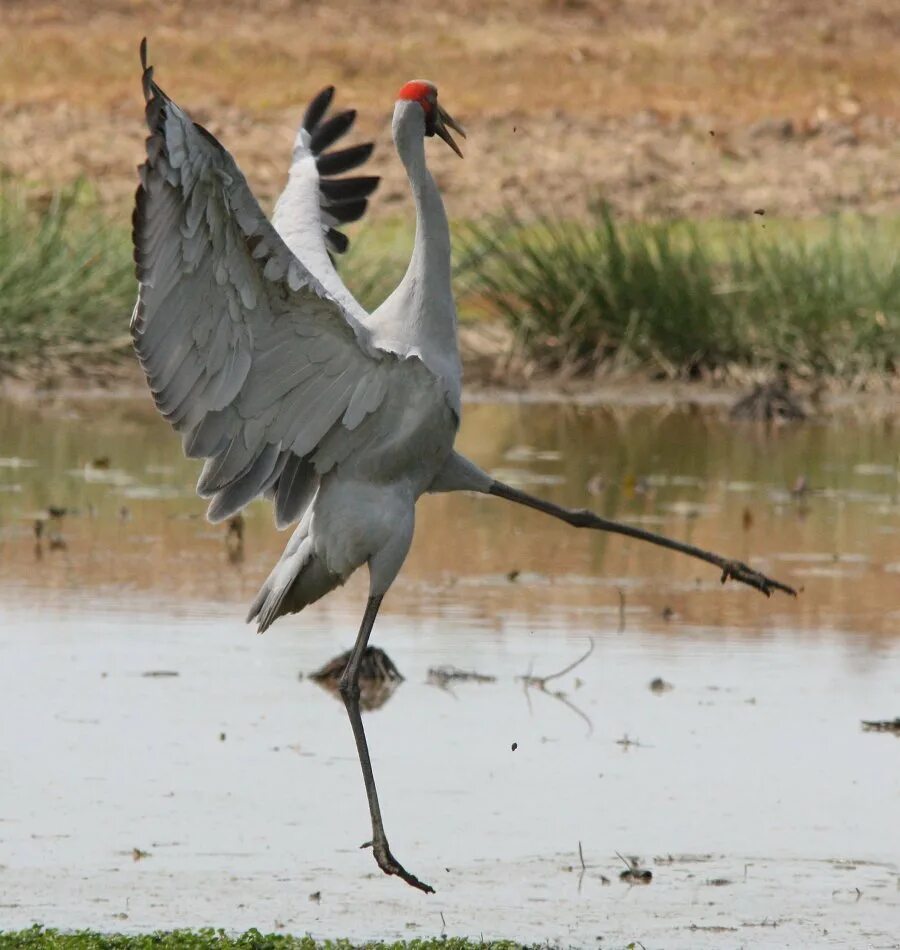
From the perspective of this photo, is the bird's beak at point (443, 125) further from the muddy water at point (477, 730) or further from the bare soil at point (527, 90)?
the bare soil at point (527, 90)

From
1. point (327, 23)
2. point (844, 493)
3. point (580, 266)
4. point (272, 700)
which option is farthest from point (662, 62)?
point (272, 700)

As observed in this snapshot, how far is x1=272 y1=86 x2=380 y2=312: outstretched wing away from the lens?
826 cm

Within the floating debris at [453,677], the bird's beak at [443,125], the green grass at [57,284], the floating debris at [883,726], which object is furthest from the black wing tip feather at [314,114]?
the green grass at [57,284]

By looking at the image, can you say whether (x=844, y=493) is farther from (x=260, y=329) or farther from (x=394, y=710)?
(x=260, y=329)

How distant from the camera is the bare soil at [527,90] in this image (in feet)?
94.1

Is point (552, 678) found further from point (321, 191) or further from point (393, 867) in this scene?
point (393, 867)

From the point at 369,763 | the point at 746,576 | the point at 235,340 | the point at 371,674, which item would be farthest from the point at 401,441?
the point at 371,674

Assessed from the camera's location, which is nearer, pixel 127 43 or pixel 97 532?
pixel 97 532

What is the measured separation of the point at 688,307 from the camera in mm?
17219

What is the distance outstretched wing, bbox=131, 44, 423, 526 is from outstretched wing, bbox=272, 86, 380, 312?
3.56 ft

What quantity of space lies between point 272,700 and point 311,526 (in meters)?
1.18

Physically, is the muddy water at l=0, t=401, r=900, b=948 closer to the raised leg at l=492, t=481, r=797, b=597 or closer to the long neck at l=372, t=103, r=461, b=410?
the raised leg at l=492, t=481, r=797, b=597

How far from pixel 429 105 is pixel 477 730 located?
6.31 feet

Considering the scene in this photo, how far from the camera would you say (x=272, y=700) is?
830cm
